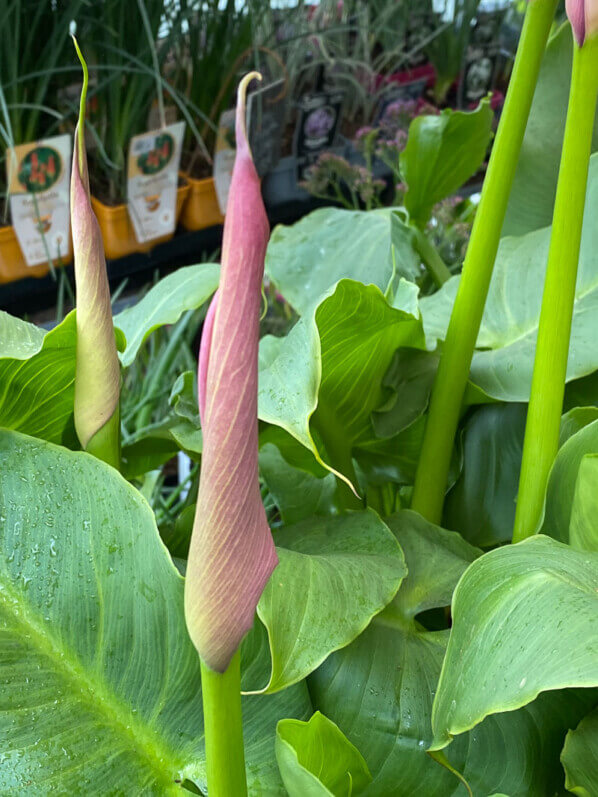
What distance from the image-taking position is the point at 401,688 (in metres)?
0.30

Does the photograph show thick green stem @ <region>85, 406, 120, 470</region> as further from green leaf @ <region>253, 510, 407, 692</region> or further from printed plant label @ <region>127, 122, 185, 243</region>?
printed plant label @ <region>127, 122, 185, 243</region>

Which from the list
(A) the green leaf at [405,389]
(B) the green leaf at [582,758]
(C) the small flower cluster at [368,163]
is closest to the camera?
(B) the green leaf at [582,758]

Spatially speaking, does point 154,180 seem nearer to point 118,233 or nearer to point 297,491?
point 118,233

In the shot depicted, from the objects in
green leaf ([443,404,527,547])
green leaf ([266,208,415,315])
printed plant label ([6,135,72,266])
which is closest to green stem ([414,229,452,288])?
green leaf ([266,208,415,315])

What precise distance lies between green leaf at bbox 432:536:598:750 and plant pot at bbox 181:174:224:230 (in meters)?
0.89

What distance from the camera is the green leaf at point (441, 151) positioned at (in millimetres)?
465

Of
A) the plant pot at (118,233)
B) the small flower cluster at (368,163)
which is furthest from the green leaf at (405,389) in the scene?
the plant pot at (118,233)

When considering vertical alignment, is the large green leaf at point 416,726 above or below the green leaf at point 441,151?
below

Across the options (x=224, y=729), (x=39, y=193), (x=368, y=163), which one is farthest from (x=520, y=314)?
(x=39, y=193)

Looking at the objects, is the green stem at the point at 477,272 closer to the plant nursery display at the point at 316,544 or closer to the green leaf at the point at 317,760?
the plant nursery display at the point at 316,544

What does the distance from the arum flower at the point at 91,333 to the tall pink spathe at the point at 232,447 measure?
0.10 metres

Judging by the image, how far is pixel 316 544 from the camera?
0.35m

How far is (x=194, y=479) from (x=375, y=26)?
3.00 feet

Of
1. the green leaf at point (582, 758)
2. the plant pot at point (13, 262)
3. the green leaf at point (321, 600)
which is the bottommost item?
the plant pot at point (13, 262)
